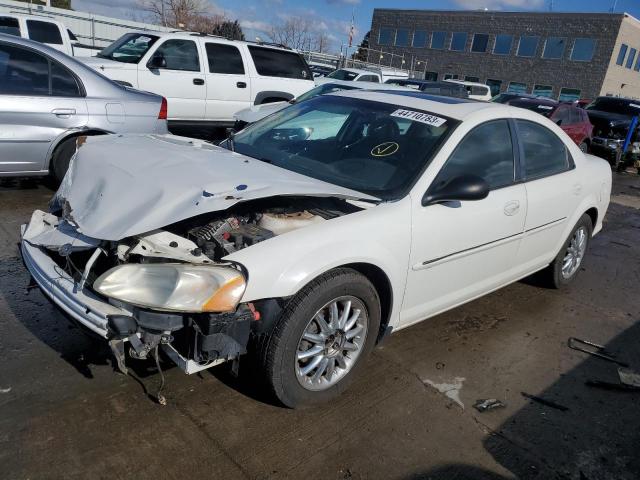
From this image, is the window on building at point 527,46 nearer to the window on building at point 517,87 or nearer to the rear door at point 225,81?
the window on building at point 517,87

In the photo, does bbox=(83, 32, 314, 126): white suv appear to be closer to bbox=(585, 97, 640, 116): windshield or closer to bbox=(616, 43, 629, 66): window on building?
bbox=(585, 97, 640, 116): windshield

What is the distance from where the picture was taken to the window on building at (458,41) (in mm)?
43781

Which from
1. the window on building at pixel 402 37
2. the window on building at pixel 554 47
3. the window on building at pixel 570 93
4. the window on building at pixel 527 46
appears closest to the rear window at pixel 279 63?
the window on building at pixel 570 93

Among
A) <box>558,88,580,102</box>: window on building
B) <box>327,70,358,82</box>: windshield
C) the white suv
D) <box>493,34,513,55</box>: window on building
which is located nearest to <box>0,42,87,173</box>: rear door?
the white suv

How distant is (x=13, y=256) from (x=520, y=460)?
160 inches

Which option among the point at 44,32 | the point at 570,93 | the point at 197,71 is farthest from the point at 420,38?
the point at 197,71

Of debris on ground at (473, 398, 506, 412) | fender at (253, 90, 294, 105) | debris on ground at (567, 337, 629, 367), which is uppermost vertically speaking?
fender at (253, 90, 294, 105)

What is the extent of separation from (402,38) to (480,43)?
24.8ft

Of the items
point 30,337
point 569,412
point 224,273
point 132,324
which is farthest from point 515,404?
point 30,337

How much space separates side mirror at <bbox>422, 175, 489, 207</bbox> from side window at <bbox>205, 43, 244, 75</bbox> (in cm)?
756

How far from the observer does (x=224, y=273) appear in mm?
2352

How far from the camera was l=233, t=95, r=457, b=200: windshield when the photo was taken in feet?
10.8

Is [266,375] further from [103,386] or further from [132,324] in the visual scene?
[103,386]

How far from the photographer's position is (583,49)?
127ft
